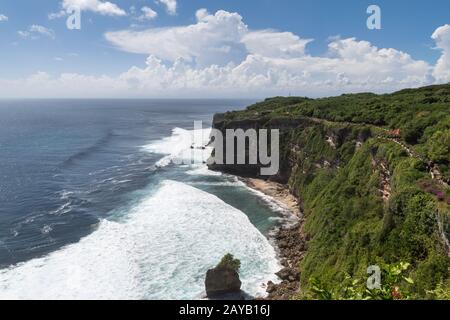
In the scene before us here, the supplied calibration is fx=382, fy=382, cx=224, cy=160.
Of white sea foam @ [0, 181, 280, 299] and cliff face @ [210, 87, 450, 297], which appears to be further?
white sea foam @ [0, 181, 280, 299]

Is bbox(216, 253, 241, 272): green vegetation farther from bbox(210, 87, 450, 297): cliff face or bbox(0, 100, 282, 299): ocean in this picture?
bbox(210, 87, 450, 297): cliff face

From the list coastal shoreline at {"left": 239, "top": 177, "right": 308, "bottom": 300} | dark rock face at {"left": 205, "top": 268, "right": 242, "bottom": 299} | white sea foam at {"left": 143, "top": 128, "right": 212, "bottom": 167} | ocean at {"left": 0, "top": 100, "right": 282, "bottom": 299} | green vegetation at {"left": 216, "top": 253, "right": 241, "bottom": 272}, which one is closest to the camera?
dark rock face at {"left": 205, "top": 268, "right": 242, "bottom": 299}

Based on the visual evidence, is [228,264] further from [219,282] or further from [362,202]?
[362,202]

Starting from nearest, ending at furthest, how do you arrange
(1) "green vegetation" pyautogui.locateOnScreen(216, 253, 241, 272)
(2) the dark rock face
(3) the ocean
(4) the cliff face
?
(4) the cliff face
(2) the dark rock face
(1) "green vegetation" pyautogui.locateOnScreen(216, 253, 241, 272)
(3) the ocean

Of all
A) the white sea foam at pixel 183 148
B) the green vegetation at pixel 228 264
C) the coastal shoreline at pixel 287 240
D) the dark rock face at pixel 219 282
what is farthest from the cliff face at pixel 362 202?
the white sea foam at pixel 183 148

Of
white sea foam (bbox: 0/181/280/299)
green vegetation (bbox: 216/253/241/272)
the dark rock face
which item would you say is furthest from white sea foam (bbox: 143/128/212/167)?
the dark rock face

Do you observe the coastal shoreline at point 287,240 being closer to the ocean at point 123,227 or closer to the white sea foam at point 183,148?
the ocean at point 123,227

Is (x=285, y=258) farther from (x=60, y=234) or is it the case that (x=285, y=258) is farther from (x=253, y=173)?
(x=253, y=173)
